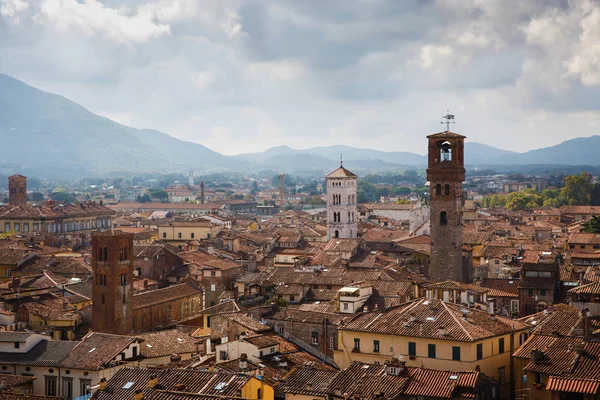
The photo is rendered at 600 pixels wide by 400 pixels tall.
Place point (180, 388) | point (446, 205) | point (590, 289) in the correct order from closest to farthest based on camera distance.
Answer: point (180, 388) → point (590, 289) → point (446, 205)

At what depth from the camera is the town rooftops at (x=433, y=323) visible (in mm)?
35691

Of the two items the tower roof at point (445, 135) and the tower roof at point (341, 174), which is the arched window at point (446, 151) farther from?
the tower roof at point (341, 174)

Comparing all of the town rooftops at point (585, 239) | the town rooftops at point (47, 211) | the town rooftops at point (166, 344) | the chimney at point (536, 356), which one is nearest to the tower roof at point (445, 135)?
the town rooftops at point (585, 239)

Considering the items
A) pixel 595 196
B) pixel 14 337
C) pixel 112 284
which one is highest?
pixel 595 196

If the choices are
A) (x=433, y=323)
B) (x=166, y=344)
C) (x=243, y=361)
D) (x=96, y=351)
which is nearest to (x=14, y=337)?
(x=96, y=351)

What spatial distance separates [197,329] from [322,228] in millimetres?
63823

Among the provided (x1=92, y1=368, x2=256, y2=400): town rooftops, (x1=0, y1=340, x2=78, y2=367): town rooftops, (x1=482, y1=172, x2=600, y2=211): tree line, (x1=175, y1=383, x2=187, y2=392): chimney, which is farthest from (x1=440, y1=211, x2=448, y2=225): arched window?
(x1=482, y1=172, x2=600, y2=211): tree line

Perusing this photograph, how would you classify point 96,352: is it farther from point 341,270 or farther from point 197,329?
point 341,270

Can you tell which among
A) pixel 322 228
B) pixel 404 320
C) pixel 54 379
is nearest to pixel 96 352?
pixel 54 379

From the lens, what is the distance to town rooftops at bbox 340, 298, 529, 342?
3569 centimetres

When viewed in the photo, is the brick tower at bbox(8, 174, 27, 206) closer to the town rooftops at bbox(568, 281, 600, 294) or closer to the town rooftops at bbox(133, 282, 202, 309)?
the town rooftops at bbox(133, 282, 202, 309)

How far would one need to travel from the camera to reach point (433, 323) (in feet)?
120

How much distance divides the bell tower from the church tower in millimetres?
33697

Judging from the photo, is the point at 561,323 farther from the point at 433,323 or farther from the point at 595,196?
the point at 595,196
